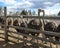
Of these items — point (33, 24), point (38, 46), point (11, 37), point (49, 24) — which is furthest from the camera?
point (11, 37)

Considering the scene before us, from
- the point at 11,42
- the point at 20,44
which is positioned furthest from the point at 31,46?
the point at 11,42

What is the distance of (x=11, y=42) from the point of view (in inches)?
383

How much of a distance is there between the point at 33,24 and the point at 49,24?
0.97m

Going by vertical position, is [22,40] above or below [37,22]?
below

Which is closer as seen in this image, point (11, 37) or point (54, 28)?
point (54, 28)

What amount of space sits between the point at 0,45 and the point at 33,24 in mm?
2003

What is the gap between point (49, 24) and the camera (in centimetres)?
863

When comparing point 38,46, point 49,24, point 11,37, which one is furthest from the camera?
point 11,37

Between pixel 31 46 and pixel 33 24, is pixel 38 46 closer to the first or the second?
pixel 31 46

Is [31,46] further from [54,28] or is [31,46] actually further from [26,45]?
[54,28]

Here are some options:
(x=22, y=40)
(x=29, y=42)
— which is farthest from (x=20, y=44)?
(x=29, y=42)

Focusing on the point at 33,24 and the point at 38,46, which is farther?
the point at 33,24

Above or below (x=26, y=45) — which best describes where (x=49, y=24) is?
above

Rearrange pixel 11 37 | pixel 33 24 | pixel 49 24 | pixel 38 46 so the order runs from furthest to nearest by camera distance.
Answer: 1. pixel 11 37
2. pixel 33 24
3. pixel 49 24
4. pixel 38 46
